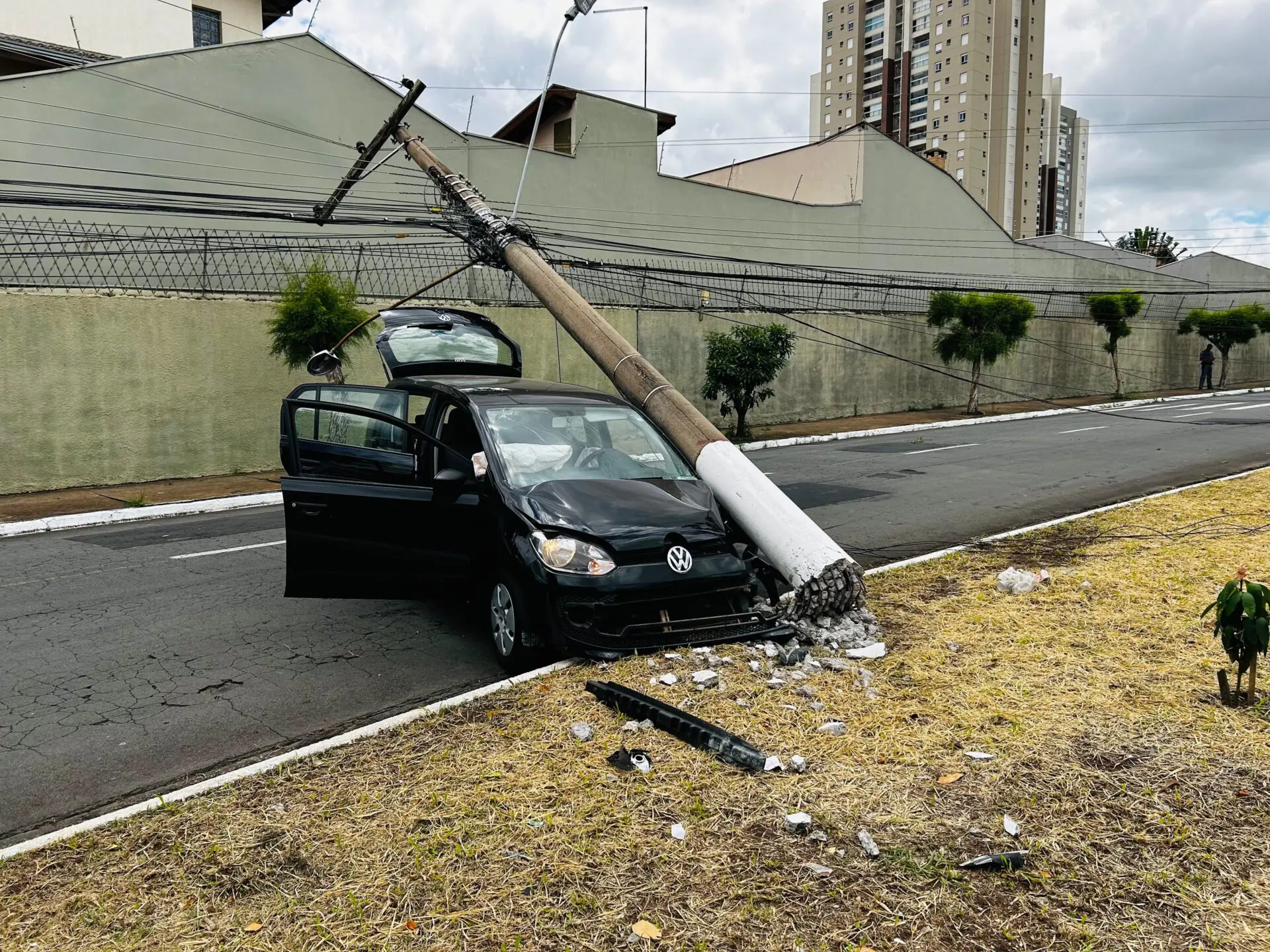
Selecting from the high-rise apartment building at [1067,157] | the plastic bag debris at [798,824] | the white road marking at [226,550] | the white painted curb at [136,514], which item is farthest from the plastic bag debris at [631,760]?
the high-rise apartment building at [1067,157]

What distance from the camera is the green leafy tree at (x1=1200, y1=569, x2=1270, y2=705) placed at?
157 inches

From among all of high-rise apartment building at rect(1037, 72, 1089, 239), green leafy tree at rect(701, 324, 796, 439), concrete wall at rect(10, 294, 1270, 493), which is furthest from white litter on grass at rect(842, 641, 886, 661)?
high-rise apartment building at rect(1037, 72, 1089, 239)

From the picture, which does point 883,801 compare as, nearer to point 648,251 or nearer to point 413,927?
point 413,927

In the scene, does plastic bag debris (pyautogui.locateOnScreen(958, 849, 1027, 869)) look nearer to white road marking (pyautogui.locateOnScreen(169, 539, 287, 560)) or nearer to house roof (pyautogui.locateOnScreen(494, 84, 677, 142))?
white road marking (pyautogui.locateOnScreen(169, 539, 287, 560))

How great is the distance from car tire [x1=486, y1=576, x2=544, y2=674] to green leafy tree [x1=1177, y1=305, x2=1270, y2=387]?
40174 millimetres

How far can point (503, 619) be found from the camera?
5.23 m

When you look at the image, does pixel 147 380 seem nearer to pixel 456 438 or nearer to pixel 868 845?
pixel 456 438

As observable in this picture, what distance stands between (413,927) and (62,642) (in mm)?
4343

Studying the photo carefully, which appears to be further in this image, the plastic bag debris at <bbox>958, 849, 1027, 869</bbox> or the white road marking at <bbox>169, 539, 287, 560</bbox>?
the white road marking at <bbox>169, 539, 287, 560</bbox>

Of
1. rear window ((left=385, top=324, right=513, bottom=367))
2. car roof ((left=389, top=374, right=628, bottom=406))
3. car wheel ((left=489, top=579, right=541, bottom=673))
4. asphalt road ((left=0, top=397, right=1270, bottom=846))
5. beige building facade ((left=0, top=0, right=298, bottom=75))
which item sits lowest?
asphalt road ((left=0, top=397, right=1270, bottom=846))

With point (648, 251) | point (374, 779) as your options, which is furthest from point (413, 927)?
point (648, 251)

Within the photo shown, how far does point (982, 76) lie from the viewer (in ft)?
304

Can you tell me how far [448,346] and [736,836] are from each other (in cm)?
782

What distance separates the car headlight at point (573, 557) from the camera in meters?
4.86
